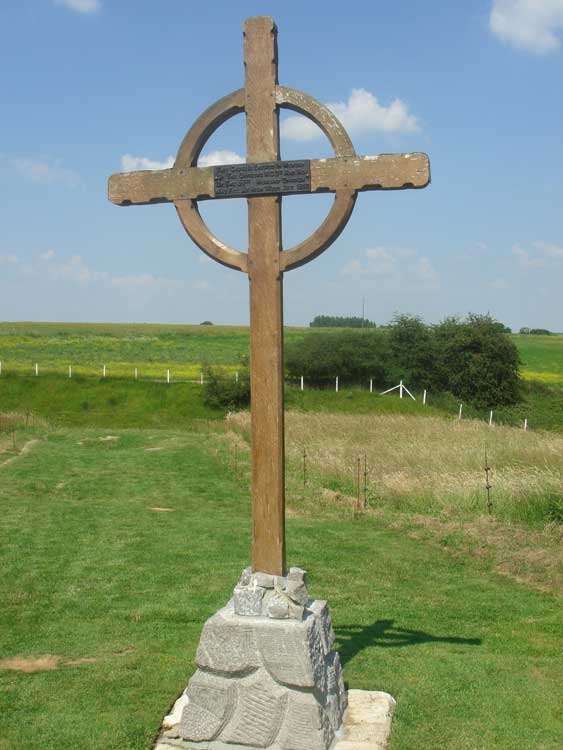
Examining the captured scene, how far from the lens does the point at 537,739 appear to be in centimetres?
516

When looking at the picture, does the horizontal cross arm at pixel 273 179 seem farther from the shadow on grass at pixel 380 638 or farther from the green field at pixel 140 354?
the green field at pixel 140 354

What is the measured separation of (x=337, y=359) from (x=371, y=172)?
35701mm

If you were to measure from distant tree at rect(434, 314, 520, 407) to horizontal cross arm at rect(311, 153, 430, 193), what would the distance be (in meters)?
35.4

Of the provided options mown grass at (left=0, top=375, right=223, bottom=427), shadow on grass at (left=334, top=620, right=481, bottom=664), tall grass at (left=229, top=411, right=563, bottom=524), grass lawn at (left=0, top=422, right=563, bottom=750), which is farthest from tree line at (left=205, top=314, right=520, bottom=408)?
shadow on grass at (left=334, top=620, right=481, bottom=664)

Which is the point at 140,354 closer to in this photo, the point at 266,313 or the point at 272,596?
the point at 266,313

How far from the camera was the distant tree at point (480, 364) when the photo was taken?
3956 cm

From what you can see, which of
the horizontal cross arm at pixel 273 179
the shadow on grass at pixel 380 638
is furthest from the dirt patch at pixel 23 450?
the horizontal cross arm at pixel 273 179

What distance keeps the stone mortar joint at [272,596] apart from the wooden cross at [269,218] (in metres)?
0.11

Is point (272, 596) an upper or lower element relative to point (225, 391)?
upper

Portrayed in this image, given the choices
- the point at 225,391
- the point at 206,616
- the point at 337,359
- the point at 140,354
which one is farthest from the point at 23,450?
the point at 140,354

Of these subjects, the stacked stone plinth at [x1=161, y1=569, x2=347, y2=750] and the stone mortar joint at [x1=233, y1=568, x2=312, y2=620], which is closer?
the stacked stone plinth at [x1=161, y1=569, x2=347, y2=750]

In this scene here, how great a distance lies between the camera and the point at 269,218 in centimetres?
532

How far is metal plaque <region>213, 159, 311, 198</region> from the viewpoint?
528 cm

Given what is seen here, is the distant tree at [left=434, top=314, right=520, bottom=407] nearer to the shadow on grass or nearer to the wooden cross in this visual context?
the shadow on grass
